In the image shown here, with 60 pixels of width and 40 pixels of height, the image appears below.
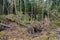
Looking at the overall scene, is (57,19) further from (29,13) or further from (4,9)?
(4,9)

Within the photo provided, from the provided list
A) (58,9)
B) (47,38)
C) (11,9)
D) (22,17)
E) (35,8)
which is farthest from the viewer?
(58,9)

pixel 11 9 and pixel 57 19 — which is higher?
pixel 11 9

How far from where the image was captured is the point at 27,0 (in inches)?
877

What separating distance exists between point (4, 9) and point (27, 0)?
3.43 meters

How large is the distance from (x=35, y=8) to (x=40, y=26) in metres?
10.5

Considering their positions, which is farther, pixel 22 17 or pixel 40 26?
pixel 22 17

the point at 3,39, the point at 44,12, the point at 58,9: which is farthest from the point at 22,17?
the point at 3,39

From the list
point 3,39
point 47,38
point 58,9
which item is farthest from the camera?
point 58,9

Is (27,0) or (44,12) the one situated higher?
(27,0)

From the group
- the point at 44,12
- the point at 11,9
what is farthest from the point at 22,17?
the point at 44,12

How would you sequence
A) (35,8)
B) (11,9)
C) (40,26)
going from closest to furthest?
(40,26) → (11,9) → (35,8)

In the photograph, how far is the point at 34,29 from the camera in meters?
11.6

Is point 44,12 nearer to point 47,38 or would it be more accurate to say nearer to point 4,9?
point 4,9

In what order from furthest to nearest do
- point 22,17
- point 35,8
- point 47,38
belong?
point 35,8 < point 22,17 < point 47,38
